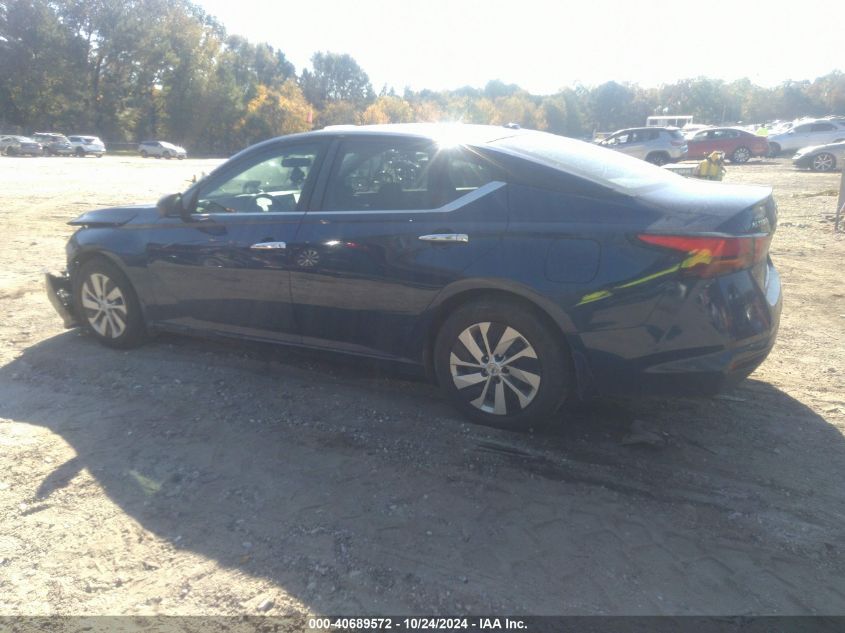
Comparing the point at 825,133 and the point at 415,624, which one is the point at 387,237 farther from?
the point at 825,133

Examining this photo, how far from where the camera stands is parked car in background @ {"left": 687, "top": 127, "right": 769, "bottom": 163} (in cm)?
3109

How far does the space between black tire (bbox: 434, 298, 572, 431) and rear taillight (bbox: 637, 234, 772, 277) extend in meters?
0.75

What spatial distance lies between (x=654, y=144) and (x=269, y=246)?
2746 centimetres

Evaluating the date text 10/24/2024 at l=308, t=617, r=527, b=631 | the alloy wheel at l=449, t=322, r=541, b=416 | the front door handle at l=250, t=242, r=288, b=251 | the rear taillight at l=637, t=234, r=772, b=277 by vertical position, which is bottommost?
the date text 10/24/2024 at l=308, t=617, r=527, b=631

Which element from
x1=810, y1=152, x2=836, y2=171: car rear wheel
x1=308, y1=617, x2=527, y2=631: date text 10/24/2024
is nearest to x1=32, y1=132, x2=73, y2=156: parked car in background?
x1=810, y1=152, x2=836, y2=171: car rear wheel

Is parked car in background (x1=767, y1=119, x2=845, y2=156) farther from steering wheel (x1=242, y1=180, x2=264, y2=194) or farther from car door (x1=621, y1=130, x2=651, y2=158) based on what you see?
steering wheel (x1=242, y1=180, x2=264, y2=194)

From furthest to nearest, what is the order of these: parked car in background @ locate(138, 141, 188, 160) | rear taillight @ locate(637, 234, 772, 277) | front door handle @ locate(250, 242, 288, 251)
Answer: parked car in background @ locate(138, 141, 188, 160) → front door handle @ locate(250, 242, 288, 251) → rear taillight @ locate(637, 234, 772, 277)

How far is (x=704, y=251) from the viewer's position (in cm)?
343

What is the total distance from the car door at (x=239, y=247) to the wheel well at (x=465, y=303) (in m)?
0.99

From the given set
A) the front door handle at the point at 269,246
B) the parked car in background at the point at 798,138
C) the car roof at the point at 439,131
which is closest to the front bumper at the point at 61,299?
the front door handle at the point at 269,246

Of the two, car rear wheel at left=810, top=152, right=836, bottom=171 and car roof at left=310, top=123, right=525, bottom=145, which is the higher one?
car roof at left=310, top=123, right=525, bottom=145

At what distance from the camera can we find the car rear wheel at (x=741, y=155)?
1234 inches

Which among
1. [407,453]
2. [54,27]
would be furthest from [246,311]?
[54,27]

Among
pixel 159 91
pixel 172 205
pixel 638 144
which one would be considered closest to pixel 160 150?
pixel 159 91
